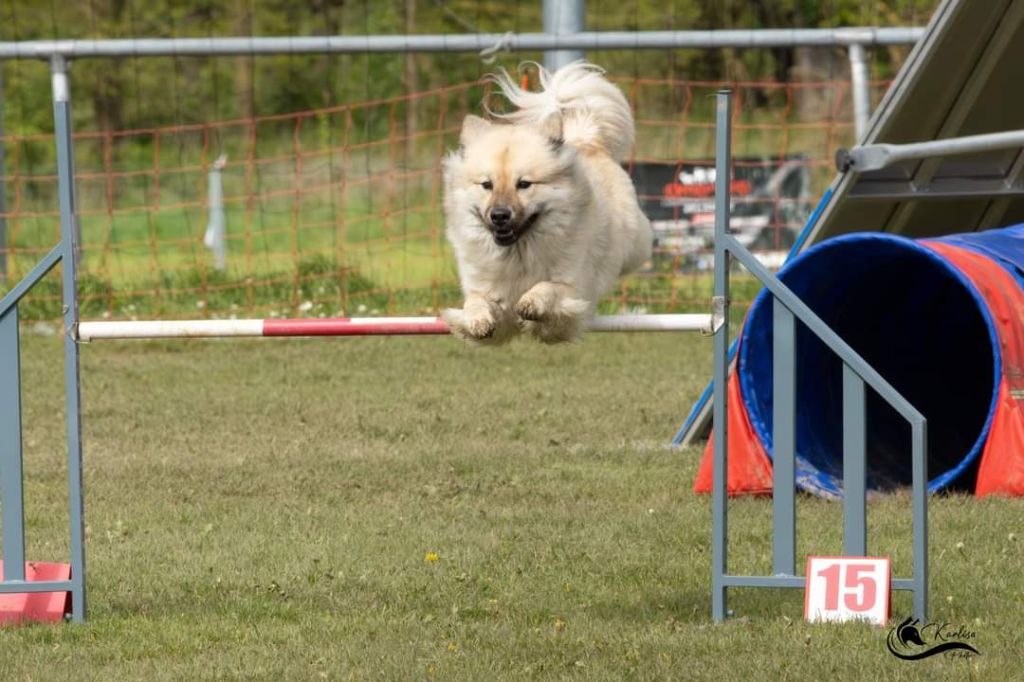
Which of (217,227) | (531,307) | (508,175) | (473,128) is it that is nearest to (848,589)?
(531,307)

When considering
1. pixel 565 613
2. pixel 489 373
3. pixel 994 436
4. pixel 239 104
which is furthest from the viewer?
pixel 239 104

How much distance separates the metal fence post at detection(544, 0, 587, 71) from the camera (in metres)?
11.7

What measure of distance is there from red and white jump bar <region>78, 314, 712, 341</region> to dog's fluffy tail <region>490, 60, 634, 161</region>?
1290mm

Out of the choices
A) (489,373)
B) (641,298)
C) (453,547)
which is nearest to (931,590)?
(453,547)

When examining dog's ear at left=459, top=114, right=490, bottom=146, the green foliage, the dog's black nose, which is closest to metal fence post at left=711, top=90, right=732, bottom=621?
the dog's black nose

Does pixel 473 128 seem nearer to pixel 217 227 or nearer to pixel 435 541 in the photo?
pixel 435 541

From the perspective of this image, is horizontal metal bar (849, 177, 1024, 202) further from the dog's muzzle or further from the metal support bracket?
the metal support bracket

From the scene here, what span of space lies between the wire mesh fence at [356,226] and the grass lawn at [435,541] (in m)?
2.16

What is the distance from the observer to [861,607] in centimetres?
457

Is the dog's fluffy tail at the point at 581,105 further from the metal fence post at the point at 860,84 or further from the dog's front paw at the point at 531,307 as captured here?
the metal fence post at the point at 860,84

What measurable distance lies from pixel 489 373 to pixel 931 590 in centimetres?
544

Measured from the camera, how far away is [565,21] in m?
11.7

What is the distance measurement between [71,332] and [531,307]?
1.40 m

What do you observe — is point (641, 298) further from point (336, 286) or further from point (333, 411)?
point (333, 411)
